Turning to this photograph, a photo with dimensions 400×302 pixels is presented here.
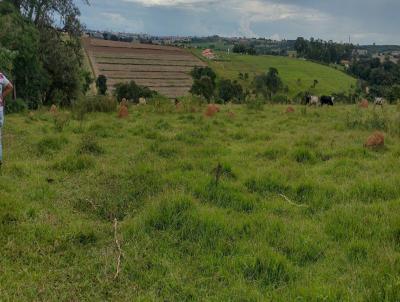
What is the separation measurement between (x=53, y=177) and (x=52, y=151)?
2255 millimetres

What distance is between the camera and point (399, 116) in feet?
43.0

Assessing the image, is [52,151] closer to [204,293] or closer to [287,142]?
[287,142]

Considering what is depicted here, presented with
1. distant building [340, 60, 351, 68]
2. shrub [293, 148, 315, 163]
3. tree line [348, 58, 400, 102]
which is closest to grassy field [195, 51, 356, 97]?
tree line [348, 58, 400, 102]

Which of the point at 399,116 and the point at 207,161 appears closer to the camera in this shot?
the point at 207,161

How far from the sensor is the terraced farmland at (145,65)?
3132 inches

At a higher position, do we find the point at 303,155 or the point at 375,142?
the point at 375,142

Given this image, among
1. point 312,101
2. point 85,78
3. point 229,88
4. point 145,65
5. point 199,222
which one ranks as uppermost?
point 145,65

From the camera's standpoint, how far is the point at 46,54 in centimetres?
2825

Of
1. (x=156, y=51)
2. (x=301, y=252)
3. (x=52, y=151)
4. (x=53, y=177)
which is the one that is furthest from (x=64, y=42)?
(x=156, y=51)

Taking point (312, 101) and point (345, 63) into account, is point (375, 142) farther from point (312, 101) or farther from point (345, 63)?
point (345, 63)

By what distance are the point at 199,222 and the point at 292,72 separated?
100450 mm

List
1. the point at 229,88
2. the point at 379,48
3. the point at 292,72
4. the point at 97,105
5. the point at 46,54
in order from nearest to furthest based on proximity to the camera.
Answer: the point at 97,105 < the point at 46,54 < the point at 229,88 < the point at 292,72 < the point at 379,48

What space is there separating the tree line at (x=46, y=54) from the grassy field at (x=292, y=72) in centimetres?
5862

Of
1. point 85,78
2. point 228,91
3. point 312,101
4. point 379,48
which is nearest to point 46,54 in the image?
point 85,78
